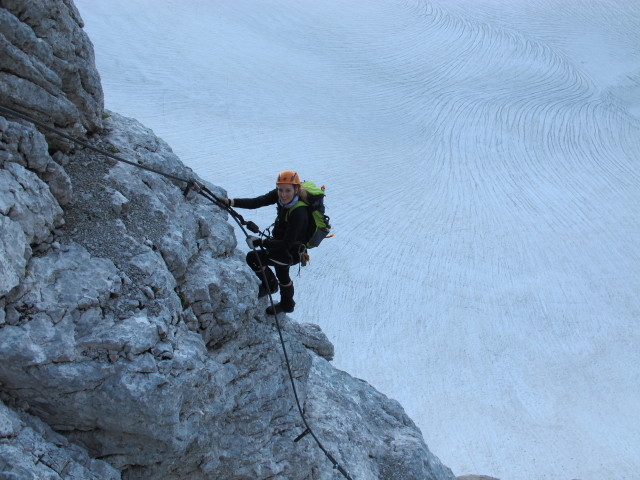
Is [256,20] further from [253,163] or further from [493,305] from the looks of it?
[493,305]

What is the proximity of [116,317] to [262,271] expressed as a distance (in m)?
2.76

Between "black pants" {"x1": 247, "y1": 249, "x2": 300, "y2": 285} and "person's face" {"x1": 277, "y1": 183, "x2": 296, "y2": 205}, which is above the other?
"person's face" {"x1": 277, "y1": 183, "x2": 296, "y2": 205}

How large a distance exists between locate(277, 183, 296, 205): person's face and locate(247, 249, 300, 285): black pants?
2.54 feet

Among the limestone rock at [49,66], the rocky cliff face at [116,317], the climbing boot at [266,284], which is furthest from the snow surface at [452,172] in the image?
the limestone rock at [49,66]

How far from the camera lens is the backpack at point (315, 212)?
293 inches

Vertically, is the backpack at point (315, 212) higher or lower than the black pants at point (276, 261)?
higher

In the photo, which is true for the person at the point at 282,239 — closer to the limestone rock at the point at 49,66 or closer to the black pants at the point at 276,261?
the black pants at the point at 276,261

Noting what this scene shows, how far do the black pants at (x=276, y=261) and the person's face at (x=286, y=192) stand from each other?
776 mm

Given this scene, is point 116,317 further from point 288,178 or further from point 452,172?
point 452,172

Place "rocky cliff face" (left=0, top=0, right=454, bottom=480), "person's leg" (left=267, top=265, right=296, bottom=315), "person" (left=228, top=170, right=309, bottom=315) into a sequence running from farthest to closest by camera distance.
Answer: "person's leg" (left=267, top=265, right=296, bottom=315)
"person" (left=228, top=170, right=309, bottom=315)
"rocky cliff face" (left=0, top=0, right=454, bottom=480)

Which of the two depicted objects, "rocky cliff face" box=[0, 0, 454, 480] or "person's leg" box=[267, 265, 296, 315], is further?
"person's leg" box=[267, 265, 296, 315]

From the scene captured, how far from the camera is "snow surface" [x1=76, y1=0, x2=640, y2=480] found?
2003 centimetres

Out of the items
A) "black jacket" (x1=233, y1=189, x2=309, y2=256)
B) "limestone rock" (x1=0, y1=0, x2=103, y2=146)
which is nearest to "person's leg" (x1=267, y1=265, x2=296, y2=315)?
"black jacket" (x1=233, y1=189, x2=309, y2=256)

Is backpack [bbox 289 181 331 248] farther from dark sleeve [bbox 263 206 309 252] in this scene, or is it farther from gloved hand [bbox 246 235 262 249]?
gloved hand [bbox 246 235 262 249]
